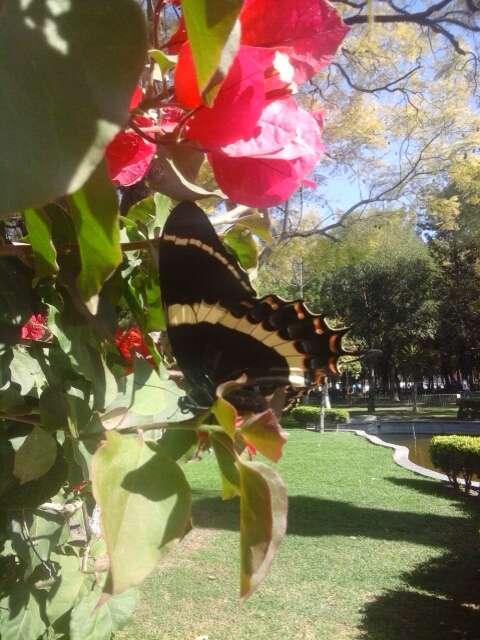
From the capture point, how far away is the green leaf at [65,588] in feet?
2.92

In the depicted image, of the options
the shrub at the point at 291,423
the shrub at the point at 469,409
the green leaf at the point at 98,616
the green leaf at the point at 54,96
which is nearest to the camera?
the green leaf at the point at 54,96

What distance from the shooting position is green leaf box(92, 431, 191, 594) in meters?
0.28

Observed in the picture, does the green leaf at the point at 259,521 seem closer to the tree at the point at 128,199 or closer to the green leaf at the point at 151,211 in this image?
the tree at the point at 128,199

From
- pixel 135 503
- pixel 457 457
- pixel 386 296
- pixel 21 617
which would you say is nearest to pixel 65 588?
pixel 21 617

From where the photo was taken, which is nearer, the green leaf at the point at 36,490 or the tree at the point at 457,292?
the green leaf at the point at 36,490

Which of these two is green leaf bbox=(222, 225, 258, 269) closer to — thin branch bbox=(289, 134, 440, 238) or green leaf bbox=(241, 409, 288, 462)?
green leaf bbox=(241, 409, 288, 462)

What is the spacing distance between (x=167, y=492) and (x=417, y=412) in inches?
773

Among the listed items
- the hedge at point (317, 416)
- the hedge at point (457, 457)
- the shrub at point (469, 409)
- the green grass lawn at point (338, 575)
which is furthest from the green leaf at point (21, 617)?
the shrub at point (469, 409)

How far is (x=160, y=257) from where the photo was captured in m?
0.45

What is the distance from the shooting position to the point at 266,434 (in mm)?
311

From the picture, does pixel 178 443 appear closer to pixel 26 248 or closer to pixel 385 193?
pixel 26 248

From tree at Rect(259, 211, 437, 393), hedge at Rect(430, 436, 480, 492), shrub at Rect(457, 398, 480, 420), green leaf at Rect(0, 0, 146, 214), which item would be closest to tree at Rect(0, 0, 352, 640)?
green leaf at Rect(0, 0, 146, 214)

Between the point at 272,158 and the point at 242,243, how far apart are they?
1.11 feet

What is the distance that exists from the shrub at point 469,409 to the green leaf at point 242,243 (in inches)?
625
